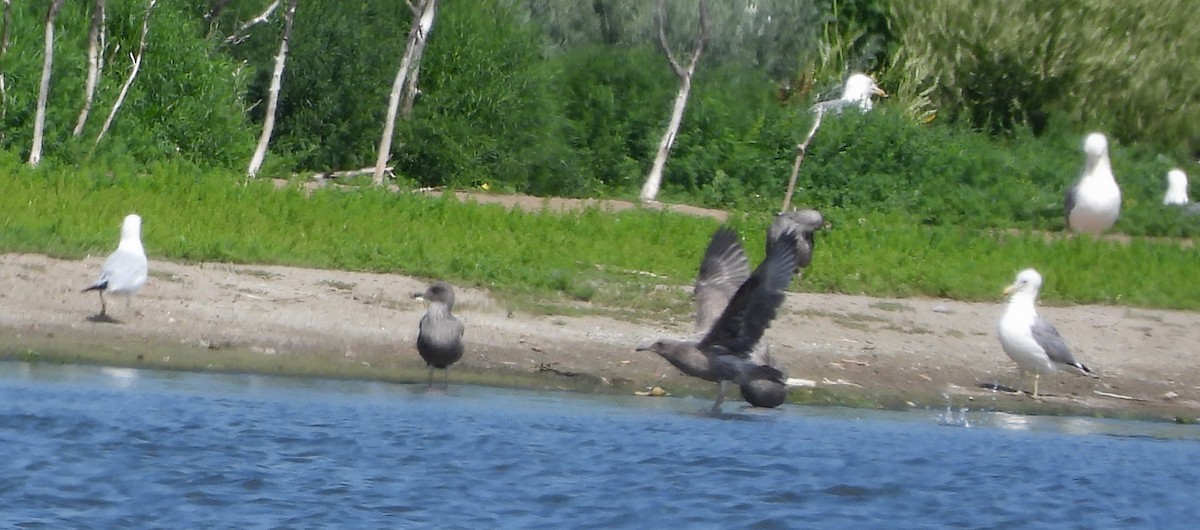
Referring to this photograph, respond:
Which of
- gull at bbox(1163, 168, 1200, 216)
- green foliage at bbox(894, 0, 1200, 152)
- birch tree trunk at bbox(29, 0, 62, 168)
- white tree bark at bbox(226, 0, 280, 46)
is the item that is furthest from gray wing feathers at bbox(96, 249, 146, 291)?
green foliage at bbox(894, 0, 1200, 152)

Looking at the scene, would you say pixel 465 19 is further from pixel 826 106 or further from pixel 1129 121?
→ pixel 1129 121

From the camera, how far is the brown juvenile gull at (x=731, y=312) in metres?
10.1

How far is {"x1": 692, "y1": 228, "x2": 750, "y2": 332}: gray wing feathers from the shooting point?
453 inches

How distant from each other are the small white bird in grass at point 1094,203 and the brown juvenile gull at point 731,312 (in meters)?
8.32

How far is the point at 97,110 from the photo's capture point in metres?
18.0

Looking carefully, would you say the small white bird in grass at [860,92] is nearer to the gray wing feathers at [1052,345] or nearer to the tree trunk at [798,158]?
the tree trunk at [798,158]

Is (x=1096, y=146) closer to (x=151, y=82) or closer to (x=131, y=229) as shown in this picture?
(x=151, y=82)

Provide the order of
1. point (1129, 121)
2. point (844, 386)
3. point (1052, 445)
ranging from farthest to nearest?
point (1129, 121) → point (844, 386) → point (1052, 445)

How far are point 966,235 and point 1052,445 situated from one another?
6.80 m

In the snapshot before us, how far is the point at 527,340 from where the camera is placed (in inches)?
498

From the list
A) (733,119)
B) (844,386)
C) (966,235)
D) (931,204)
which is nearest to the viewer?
(844,386)

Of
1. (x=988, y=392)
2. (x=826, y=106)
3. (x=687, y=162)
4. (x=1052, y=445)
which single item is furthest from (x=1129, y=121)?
(x=1052, y=445)

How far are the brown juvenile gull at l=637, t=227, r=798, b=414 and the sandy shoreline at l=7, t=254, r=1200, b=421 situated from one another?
2.77 feet

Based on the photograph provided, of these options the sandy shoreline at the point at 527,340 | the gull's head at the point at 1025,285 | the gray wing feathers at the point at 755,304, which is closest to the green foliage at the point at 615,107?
the sandy shoreline at the point at 527,340
